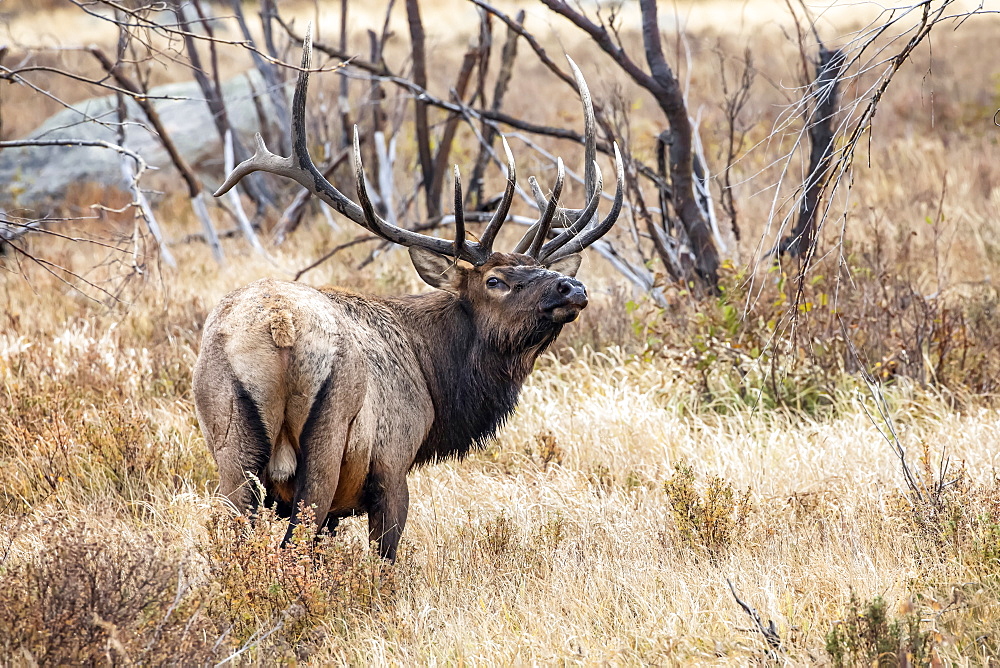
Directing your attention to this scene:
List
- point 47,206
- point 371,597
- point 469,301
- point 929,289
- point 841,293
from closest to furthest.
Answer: point 371,597 < point 469,301 < point 841,293 < point 929,289 < point 47,206

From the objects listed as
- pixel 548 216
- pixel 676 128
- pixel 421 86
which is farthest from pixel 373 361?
pixel 421 86

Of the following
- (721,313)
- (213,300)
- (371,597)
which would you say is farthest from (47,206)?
(371,597)

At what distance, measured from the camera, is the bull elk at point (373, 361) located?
12.7ft

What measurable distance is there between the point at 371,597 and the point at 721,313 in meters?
3.63

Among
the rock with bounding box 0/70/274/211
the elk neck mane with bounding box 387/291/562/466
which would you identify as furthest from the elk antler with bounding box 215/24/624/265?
the rock with bounding box 0/70/274/211

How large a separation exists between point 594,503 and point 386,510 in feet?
4.34

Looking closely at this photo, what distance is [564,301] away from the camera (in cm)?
462

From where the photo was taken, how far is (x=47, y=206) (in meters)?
14.4

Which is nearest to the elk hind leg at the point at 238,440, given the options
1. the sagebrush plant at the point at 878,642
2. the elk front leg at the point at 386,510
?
the elk front leg at the point at 386,510

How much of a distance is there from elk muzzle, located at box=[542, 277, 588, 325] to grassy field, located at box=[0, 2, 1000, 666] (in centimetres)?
78

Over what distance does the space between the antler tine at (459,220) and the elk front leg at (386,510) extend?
1145 millimetres

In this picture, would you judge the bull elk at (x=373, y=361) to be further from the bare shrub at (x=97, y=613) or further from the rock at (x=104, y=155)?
the rock at (x=104, y=155)

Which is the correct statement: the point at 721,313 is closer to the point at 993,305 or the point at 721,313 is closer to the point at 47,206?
the point at 993,305

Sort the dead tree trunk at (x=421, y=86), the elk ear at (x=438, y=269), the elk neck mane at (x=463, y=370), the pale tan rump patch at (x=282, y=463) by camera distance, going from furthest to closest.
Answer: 1. the dead tree trunk at (x=421, y=86)
2. the elk ear at (x=438, y=269)
3. the elk neck mane at (x=463, y=370)
4. the pale tan rump patch at (x=282, y=463)
